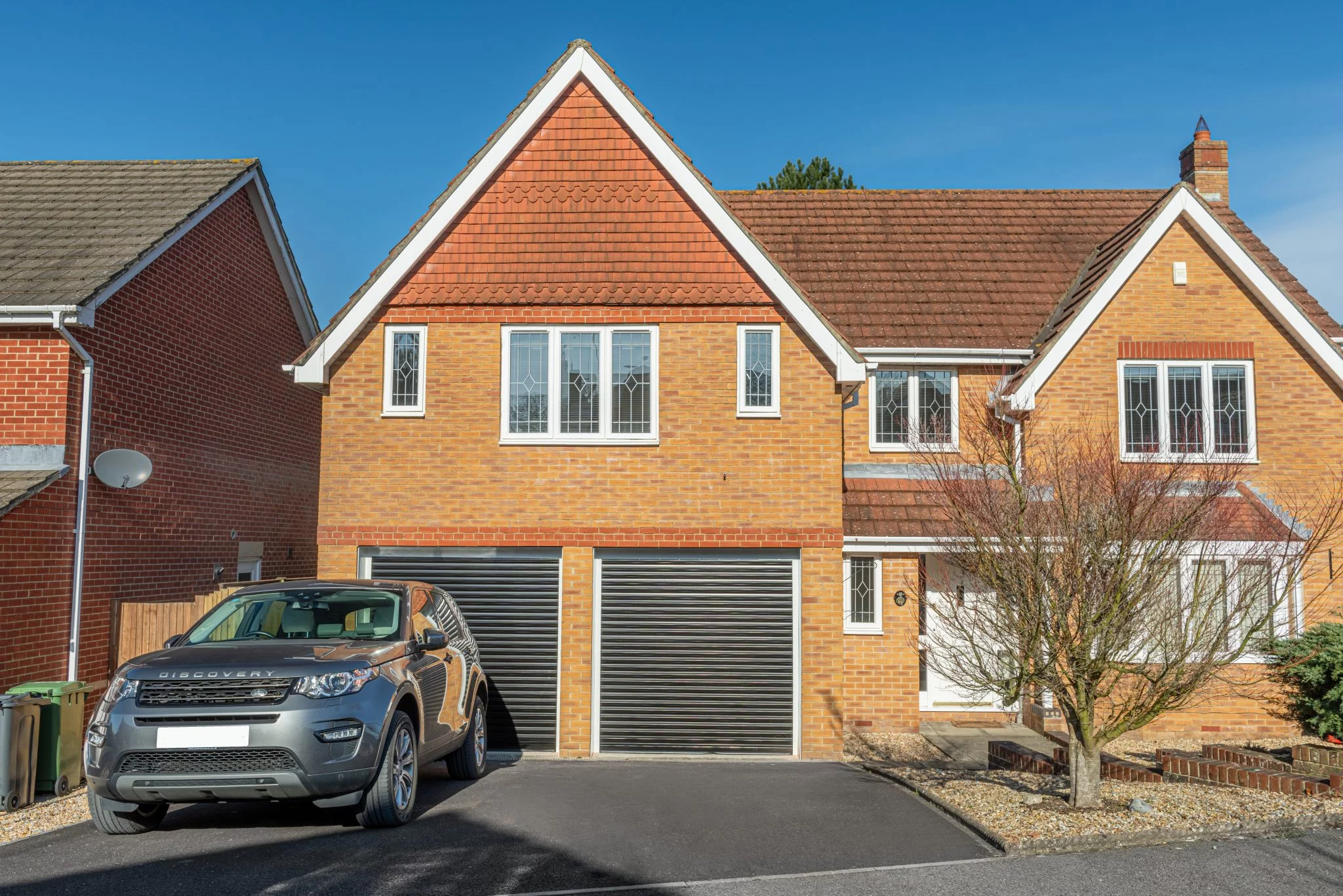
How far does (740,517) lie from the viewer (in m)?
12.0

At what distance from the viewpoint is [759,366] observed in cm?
1232

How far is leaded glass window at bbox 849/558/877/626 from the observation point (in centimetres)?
1402

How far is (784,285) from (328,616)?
251 inches

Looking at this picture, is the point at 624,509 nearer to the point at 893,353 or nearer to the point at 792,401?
the point at 792,401

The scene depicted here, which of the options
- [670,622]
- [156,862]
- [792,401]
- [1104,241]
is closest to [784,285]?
[792,401]

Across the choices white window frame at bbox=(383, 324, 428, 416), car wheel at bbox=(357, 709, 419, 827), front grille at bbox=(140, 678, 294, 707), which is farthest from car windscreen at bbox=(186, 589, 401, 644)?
white window frame at bbox=(383, 324, 428, 416)

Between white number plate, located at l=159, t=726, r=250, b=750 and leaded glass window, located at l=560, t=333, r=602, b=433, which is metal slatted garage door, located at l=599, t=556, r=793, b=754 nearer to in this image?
leaded glass window, located at l=560, t=333, r=602, b=433

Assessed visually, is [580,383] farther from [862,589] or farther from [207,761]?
[207,761]

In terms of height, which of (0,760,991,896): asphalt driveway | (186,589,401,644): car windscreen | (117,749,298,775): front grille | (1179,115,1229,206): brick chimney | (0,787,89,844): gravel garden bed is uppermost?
(1179,115,1229,206): brick chimney

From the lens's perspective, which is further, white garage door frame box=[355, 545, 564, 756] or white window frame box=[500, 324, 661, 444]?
white window frame box=[500, 324, 661, 444]

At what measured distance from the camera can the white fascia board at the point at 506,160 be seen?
12156 mm

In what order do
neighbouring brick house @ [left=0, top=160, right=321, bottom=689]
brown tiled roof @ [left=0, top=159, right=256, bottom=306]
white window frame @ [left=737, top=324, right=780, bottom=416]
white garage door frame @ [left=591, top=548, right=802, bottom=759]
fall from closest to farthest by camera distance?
neighbouring brick house @ [left=0, top=160, right=321, bottom=689] → brown tiled roof @ [left=0, top=159, right=256, bottom=306] → white garage door frame @ [left=591, top=548, right=802, bottom=759] → white window frame @ [left=737, top=324, right=780, bottom=416]

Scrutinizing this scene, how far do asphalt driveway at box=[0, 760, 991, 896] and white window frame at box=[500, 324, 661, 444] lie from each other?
161 inches

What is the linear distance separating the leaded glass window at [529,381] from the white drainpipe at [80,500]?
4515 mm
